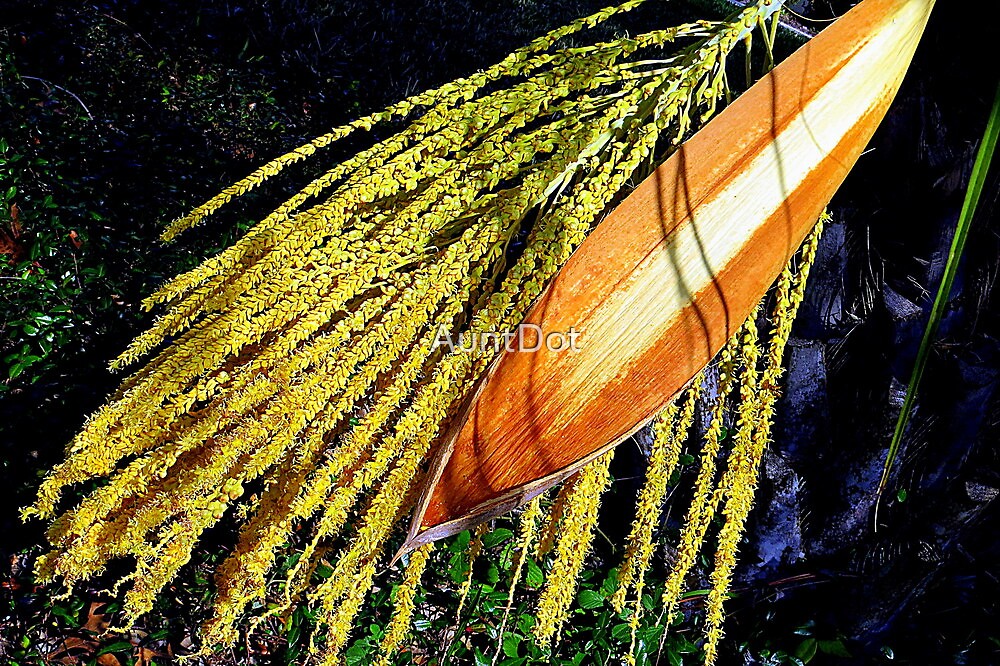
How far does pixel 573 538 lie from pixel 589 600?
4.68 ft

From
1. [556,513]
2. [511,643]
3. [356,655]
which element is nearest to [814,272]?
[556,513]

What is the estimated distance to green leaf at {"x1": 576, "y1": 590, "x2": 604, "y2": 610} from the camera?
85.6 inches

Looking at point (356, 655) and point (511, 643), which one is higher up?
point (356, 655)

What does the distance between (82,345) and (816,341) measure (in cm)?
188

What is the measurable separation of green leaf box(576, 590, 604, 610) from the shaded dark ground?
28 cm

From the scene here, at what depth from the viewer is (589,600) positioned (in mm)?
2178

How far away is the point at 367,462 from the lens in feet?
2.54

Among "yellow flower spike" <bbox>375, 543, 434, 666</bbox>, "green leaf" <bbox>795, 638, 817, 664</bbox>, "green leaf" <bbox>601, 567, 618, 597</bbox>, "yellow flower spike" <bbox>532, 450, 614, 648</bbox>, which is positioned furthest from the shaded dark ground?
"yellow flower spike" <bbox>375, 543, 434, 666</bbox>

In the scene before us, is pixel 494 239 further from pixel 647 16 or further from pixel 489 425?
pixel 647 16

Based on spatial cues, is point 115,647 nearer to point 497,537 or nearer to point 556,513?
point 497,537

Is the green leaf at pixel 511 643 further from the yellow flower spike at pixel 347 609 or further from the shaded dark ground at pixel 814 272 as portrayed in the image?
the yellow flower spike at pixel 347 609

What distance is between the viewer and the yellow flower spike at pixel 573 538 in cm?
81

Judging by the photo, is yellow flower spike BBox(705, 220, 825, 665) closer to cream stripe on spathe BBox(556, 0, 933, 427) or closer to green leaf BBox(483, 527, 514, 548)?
cream stripe on spathe BBox(556, 0, 933, 427)

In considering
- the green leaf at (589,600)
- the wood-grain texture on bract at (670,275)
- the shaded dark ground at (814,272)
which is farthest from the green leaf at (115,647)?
the wood-grain texture on bract at (670,275)
